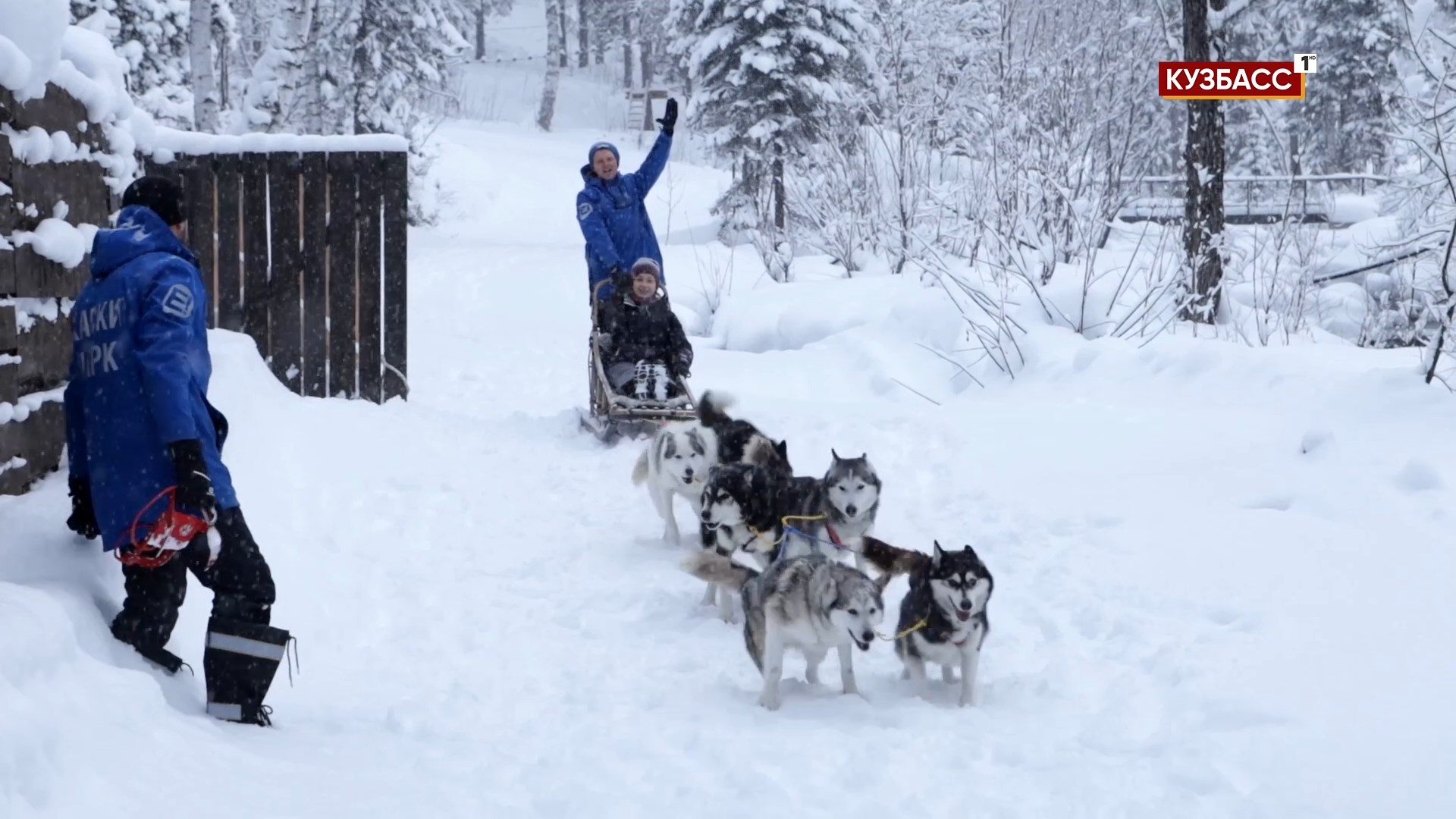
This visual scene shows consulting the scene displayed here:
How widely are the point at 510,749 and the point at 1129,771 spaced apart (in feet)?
6.31

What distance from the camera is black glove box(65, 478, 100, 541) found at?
406cm

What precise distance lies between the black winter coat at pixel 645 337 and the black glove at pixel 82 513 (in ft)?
16.8

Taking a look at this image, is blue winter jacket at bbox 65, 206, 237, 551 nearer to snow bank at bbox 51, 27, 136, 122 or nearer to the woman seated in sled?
snow bank at bbox 51, 27, 136, 122

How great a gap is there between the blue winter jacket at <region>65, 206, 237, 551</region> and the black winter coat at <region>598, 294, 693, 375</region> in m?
5.30

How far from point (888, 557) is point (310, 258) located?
5.28 metres

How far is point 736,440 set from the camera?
6.85m

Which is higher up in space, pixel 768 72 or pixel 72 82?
pixel 768 72

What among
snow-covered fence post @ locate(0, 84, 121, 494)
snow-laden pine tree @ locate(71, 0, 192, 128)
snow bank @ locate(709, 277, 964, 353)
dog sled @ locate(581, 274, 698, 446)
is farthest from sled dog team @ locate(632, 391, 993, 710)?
snow-laden pine tree @ locate(71, 0, 192, 128)

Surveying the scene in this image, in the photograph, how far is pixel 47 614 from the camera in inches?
136

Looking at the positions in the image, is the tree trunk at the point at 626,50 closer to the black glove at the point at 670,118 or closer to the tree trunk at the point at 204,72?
the tree trunk at the point at 204,72

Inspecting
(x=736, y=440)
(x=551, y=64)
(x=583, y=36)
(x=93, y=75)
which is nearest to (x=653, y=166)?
(x=736, y=440)

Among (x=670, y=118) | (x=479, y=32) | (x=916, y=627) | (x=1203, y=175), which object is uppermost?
(x=479, y=32)

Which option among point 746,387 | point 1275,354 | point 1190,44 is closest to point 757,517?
point 1275,354

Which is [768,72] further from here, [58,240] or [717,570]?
[58,240]
